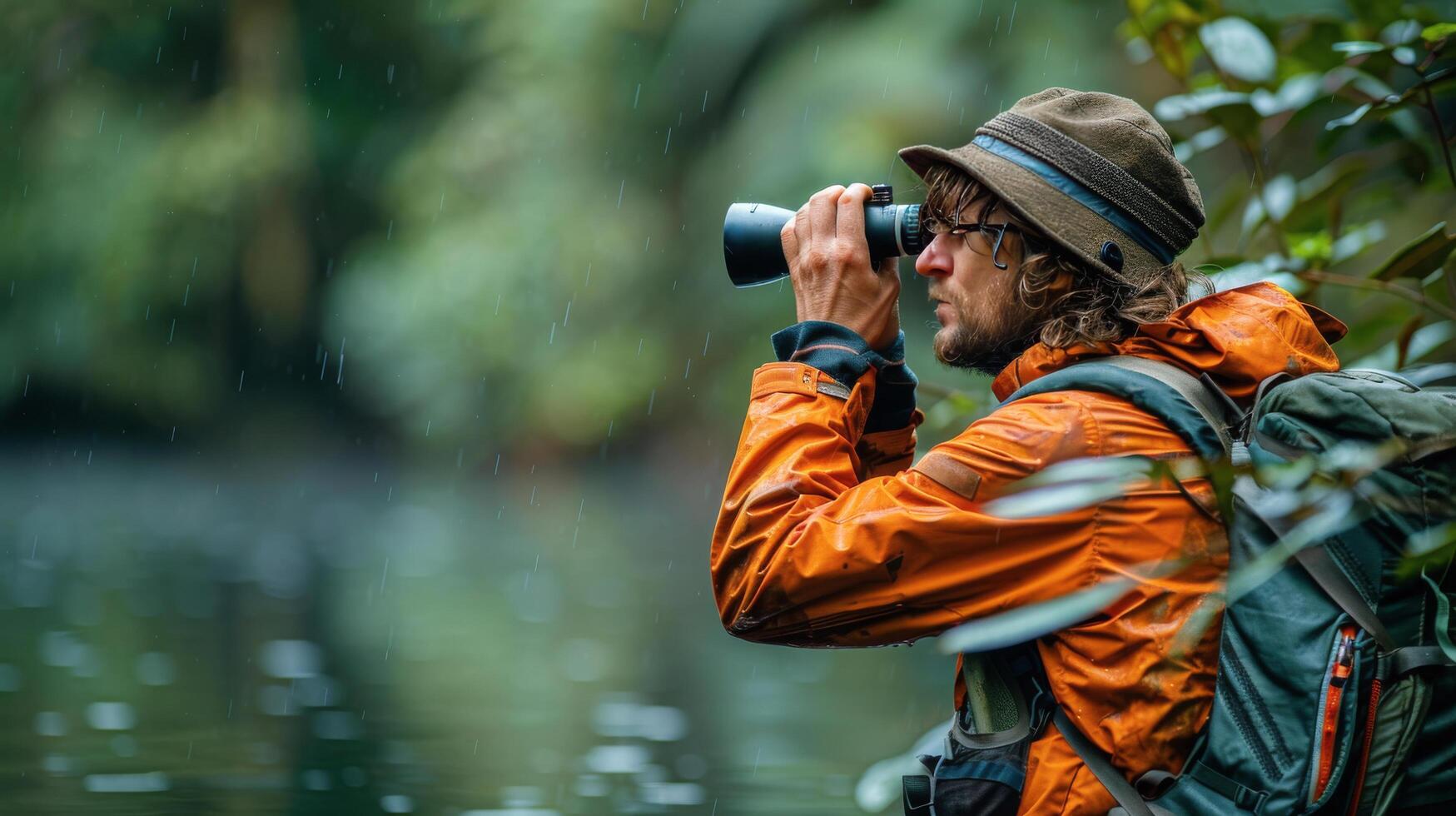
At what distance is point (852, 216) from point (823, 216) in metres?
0.04

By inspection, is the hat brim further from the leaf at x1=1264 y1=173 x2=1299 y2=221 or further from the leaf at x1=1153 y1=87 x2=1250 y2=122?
the leaf at x1=1264 y1=173 x2=1299 y2=221

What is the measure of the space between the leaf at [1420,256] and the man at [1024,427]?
9cm

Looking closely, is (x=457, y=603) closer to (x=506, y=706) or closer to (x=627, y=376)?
(x=506, y=706)

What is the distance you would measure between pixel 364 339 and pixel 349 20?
191 inches

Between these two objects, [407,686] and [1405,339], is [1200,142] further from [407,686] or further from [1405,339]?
[407,686]

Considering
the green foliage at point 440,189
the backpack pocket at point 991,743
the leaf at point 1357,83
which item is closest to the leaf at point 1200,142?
the leaf at point 1357,83

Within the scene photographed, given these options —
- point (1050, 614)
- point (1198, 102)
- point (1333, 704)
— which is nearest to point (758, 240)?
point (1198, 102)

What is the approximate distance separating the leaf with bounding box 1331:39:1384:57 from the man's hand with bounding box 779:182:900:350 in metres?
0.55

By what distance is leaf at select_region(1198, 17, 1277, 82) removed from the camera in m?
2.12

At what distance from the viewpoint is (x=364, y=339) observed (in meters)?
19.9

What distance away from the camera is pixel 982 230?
197 cm

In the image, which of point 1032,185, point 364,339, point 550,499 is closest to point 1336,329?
point 1032,185

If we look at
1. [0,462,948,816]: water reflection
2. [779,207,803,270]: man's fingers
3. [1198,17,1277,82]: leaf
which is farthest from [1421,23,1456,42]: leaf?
[0,462,948,816]: water reflection

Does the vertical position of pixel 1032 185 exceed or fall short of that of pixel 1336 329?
it exceeds it
